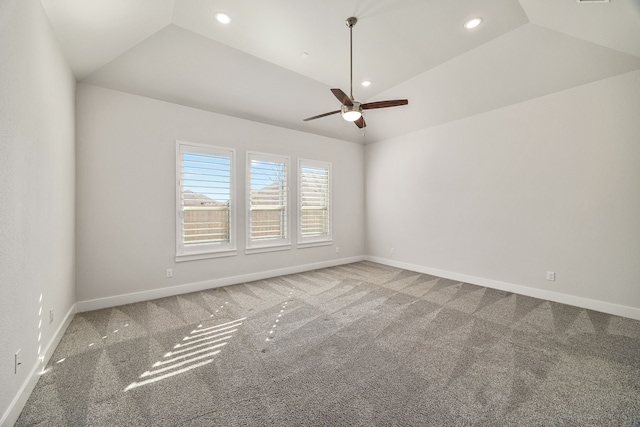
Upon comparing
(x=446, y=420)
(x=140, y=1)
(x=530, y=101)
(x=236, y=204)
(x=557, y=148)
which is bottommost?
(x=446, y=420)

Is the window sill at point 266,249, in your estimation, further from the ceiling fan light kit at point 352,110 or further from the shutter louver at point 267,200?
the ceiling fan light kit at point 352,110

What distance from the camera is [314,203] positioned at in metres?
5.56

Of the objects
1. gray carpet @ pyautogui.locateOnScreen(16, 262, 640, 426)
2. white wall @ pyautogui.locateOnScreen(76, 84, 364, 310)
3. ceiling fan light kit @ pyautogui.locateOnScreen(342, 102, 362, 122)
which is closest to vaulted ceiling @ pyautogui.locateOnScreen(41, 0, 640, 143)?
white wall @ pyautogui.locateOnScreen(76, 84, 364, 310)

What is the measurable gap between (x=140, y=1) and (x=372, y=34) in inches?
90.9

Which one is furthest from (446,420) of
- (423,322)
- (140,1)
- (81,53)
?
(81,53)

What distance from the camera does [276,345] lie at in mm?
2477

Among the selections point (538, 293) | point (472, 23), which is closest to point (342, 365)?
point (538, 293)

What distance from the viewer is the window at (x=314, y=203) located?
5.34 metres

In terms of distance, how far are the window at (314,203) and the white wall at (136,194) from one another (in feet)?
3.85

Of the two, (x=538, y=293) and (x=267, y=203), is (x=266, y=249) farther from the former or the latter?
(x=538, y=293)

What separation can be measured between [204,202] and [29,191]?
2.27m

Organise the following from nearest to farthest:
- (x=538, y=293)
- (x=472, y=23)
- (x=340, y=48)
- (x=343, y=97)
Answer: (x=343, y=97), (x=472, y=23), (x=340, y=48), (x=538, y=293)

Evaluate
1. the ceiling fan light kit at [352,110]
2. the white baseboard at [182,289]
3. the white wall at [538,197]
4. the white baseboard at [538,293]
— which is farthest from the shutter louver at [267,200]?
the white baseboard at [538,293]

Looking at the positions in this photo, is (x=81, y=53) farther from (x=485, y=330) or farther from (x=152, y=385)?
(x=485, y=330)
